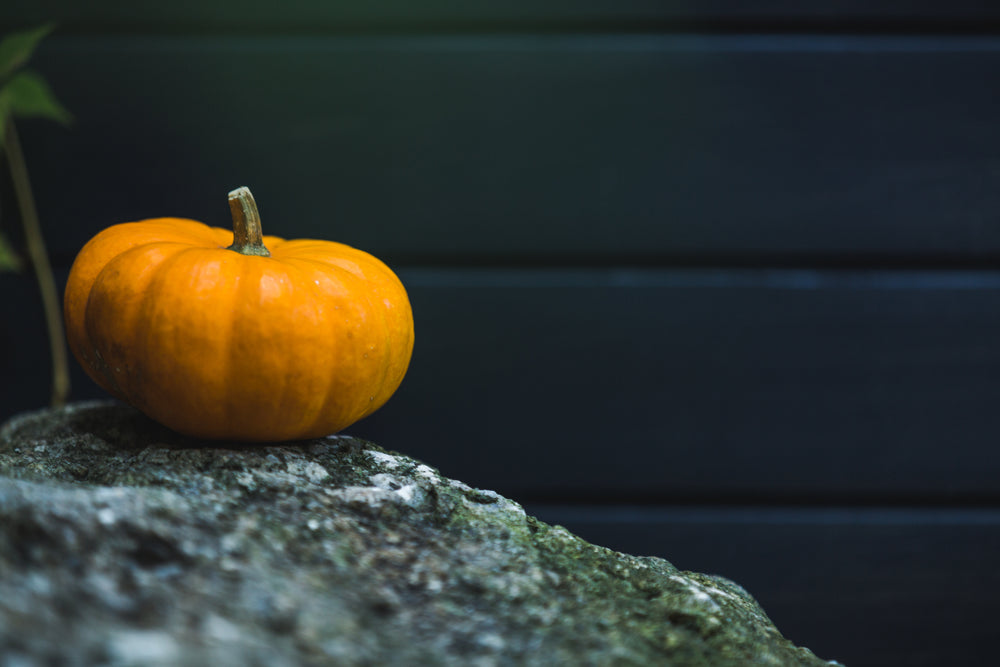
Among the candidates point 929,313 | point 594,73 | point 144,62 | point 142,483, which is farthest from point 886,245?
point 144,62

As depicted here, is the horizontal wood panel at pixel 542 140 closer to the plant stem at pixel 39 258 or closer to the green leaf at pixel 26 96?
the plant stem at pixel 39 258

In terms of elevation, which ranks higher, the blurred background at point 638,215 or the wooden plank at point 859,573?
the blurred background at point 638,215

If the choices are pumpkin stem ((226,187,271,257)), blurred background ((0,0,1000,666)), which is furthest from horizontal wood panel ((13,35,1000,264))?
pumpkin stem ((226,187,271,257))

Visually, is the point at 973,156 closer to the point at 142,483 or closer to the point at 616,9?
the point at 616,9

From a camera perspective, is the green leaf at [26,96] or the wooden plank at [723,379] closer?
the green leaf at [26,96]

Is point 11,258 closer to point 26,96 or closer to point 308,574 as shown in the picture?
point 26,96

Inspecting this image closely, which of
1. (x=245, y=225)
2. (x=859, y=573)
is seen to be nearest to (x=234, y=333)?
(x=245, y=225)

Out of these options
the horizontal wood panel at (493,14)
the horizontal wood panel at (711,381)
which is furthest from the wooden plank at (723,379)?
the horizontal wood panel at (493,14)

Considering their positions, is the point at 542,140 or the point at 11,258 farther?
the point at 542,140
